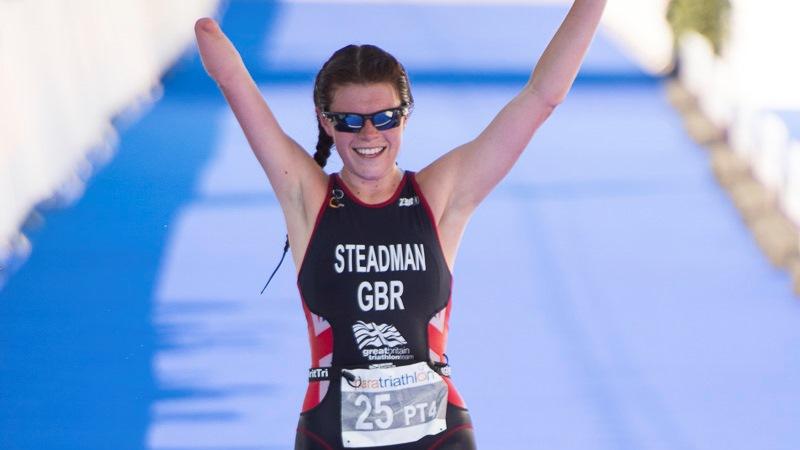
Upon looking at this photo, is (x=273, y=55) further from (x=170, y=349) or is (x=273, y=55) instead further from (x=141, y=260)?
(x=170, y=349)

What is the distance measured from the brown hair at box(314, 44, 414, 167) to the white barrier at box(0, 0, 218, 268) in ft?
17.5

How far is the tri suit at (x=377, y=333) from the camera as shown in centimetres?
311

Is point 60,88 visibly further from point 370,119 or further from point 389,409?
point 389,409

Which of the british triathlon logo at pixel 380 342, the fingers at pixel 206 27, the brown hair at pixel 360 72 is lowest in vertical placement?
the british triathlon logo at pixel 380 342

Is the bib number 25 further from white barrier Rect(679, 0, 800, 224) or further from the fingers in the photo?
white barrier Rect(679, 0, 800, 224)

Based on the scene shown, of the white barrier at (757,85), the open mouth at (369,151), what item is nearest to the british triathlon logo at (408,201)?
the open mouth at (369,151)

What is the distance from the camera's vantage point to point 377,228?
3.22 metres

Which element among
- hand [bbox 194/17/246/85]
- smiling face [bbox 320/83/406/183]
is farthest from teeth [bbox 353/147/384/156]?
hand [bbox 194/17/246/85]

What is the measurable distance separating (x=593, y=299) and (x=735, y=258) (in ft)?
4.35

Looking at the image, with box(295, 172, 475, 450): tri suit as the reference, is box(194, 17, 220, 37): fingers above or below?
above

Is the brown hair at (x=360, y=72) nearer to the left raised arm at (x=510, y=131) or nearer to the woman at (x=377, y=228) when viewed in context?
the woman at (x=377, y=228)

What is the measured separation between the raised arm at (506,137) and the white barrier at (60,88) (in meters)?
5.35

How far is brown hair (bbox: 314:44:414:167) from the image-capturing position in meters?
3.26

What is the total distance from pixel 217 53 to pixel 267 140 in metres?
0.22
